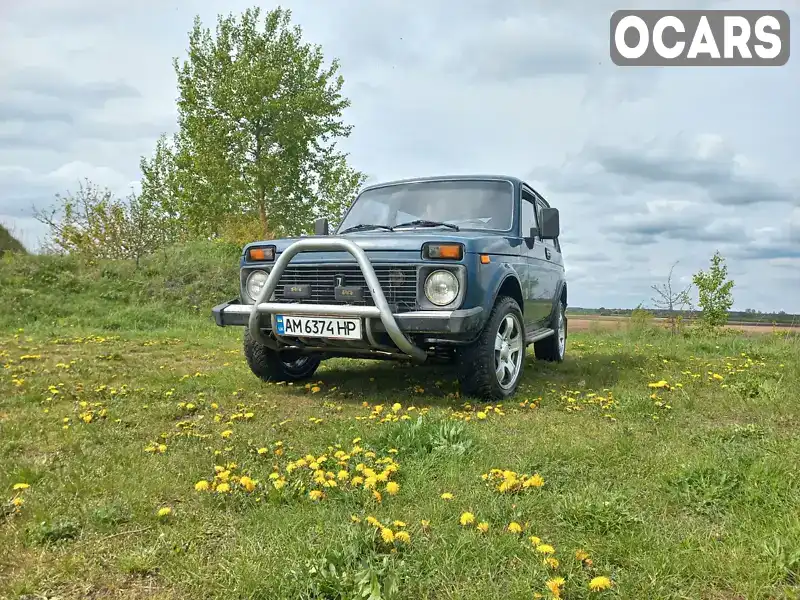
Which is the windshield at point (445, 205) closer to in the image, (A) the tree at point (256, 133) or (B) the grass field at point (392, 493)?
(B) the grass field at point (392, 493)

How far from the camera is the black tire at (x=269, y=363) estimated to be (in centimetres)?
562

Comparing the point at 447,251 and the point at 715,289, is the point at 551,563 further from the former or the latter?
the point at 715,289

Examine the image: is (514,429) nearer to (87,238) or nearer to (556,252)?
(556,252)

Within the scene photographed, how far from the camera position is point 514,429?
160 inches

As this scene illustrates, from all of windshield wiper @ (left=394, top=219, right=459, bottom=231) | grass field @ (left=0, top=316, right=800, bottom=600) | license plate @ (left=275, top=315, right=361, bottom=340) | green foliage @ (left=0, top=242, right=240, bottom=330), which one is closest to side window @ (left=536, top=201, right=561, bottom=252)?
windshield wiper @ (left=394, top=219, right=459, bottom=231)

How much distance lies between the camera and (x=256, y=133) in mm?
24391

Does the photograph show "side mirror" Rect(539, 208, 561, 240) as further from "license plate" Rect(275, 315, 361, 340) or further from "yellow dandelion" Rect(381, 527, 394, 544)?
"yellow dandelion" Rect(381, 527, 394, 544)

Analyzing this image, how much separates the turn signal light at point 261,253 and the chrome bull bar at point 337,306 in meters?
0.27

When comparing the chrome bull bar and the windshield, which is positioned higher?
the windshield

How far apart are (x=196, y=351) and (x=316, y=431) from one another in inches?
191

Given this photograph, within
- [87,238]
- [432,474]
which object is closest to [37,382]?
[432,474]

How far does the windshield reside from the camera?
18.6 feet

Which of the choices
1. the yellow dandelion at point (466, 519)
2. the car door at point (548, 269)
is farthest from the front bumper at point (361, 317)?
the car door at point (548, 269)

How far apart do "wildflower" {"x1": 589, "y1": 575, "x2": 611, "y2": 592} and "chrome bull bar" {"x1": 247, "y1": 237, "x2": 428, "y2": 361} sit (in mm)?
2564
